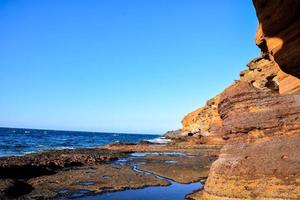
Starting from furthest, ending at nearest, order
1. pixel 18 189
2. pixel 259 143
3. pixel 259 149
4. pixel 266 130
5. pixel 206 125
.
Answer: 1. pixel 206 125
2. pixel 18 189
3. pixel 266 130
4. pixel 259 143
5. pixel 259 149

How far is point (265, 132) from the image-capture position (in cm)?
1636

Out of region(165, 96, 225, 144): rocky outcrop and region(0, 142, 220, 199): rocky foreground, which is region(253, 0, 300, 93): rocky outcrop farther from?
region(165, 96, 225, 144): rocky outcrop

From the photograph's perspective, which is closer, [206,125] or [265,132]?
[265,132]

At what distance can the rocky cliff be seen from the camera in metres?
12.5

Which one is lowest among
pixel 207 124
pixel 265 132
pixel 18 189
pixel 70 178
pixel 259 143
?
pixel 18 189

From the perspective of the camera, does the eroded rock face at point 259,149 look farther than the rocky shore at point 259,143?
Yes

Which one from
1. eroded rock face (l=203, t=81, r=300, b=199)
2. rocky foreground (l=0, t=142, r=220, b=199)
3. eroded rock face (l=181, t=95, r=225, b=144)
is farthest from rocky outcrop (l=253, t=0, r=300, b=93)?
eroded rock face (l=181, t=95, r=225, b=144)

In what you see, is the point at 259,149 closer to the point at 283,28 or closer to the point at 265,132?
the point at 265,132

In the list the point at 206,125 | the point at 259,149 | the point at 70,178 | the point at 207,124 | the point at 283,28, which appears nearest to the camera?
the point at 283,28

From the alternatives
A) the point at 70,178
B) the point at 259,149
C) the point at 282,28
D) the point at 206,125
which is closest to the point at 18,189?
the point at 70,178

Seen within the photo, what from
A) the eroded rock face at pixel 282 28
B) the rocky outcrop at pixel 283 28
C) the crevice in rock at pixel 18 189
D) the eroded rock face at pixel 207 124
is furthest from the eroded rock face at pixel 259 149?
the eroded rock face at pixel 207 124

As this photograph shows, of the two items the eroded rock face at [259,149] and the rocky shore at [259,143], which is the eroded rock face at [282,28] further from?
the eroded rock face at [259,149]

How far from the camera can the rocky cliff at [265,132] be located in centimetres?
1246

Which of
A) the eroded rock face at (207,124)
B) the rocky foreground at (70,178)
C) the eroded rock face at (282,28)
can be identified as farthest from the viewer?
the eroded rock face at (207,124)
